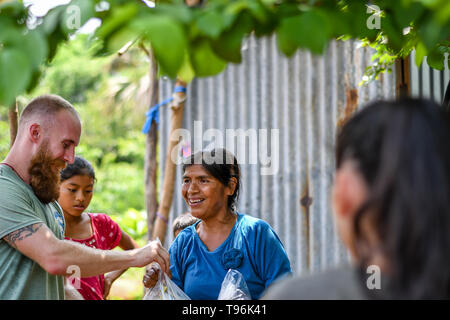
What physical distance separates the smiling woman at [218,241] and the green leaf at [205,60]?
1549 mm

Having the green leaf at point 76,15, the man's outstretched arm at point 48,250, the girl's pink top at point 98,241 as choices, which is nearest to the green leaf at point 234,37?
the green leaf at point 76,15

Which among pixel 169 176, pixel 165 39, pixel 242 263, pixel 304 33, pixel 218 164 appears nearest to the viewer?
pixel 165 39

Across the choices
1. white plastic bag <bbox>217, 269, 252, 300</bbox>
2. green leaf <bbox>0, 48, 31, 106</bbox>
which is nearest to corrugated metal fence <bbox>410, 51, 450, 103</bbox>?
white plastic bag <bbox>217, 269, 252, 300</bbox>

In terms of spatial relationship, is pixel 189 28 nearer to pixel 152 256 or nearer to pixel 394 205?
pixel 394 205

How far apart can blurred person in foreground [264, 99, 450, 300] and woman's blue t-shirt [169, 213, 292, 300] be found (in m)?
1.64

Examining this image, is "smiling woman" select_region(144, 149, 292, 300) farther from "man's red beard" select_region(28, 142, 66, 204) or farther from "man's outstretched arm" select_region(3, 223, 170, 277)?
"man's red beard" select_region(28, 142, 66, 204)

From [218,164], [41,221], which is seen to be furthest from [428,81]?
[41,221]

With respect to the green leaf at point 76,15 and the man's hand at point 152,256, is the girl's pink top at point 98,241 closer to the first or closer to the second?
the man's hand at point 152,256

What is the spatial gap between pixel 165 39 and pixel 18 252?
1.48 metres

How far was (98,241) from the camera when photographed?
154 inches

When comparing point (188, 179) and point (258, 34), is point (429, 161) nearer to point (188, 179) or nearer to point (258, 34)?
point (258, 34)

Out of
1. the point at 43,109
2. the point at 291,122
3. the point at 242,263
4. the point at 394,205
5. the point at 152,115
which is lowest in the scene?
the point at 242,263

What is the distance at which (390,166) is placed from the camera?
1.09 metres

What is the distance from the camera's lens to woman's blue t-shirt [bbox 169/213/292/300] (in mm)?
2824
